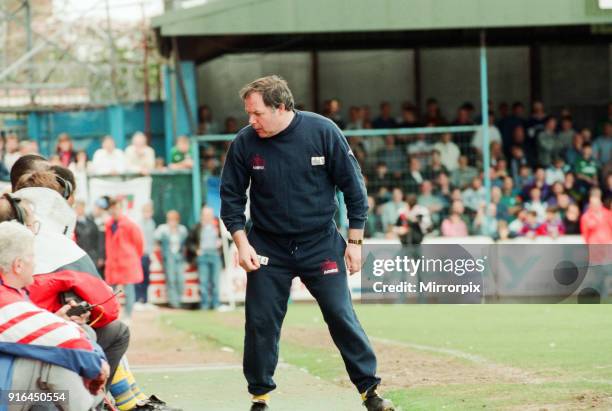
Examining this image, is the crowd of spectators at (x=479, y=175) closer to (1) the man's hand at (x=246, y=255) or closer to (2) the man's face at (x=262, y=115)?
(1) the man's hand at (x=246, y=255)

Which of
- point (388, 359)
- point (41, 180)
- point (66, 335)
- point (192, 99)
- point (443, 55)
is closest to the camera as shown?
point (66, 335)

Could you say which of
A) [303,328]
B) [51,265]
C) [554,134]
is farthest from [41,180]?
[554,134]

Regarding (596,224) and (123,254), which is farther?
(596,224)

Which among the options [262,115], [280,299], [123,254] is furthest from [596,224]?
[262,115]

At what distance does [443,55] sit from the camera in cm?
2877

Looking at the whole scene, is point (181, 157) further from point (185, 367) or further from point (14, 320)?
point (14, 320)

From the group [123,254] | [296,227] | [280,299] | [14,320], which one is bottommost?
[123,254]

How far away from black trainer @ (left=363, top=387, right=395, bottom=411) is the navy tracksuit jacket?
0.05m

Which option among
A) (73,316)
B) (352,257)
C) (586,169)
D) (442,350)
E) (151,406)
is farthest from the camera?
(586,169)

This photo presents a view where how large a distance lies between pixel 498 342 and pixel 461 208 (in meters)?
9.05

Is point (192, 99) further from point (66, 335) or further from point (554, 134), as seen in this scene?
point (66, 335)

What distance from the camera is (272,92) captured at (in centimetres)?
755

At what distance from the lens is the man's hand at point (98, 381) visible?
21.0 feet

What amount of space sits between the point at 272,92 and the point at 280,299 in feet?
4.05
